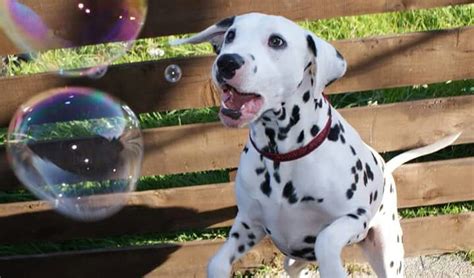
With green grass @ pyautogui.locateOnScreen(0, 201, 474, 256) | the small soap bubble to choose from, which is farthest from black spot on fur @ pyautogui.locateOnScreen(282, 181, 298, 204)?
green grass @ pyautogui.locateOnScreen(0, 201, 474, 256)

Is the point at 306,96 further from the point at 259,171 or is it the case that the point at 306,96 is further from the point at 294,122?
the point at 259,171

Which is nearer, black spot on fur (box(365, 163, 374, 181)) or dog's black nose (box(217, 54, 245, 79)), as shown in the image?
Answer: dog's black nose (box(217, 54, 245, 79))

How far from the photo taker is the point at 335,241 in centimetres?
315

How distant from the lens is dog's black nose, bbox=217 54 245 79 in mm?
2848

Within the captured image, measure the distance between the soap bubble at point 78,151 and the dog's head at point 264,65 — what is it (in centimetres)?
127

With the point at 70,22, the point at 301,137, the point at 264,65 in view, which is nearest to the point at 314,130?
the point at 301,137

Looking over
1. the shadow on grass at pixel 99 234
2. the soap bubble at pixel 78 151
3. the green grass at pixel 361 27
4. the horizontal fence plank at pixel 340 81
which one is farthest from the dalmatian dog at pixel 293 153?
the green grass at pixel 361 27

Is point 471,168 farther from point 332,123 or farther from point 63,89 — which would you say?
point 63,89

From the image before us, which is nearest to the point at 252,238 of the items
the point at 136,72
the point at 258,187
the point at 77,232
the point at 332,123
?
the point at 258,187

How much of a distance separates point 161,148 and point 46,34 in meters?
0.84

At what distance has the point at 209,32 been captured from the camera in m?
3.31

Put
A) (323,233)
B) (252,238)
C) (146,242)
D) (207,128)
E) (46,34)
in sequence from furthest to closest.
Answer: (146,242)
(207,128)
(46,34)
(252,238)
(323,233)

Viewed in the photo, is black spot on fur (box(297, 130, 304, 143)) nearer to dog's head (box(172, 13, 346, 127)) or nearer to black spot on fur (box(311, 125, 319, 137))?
black spot on fur (box(311, 125, 319, 137))

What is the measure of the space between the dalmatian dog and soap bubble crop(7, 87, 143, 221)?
1000 millimetres
